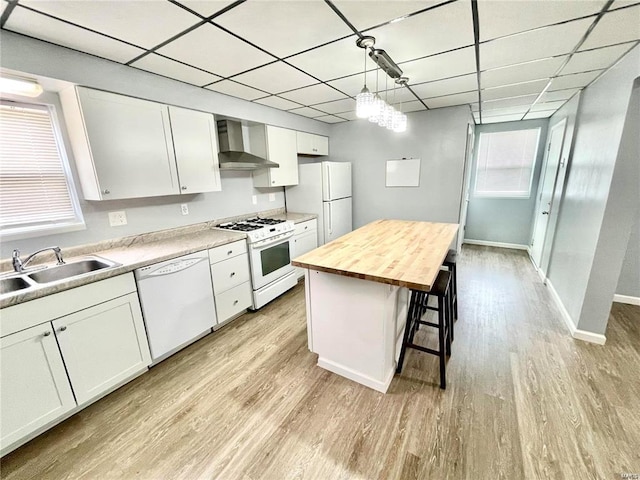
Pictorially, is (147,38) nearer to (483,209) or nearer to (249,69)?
(249,69)

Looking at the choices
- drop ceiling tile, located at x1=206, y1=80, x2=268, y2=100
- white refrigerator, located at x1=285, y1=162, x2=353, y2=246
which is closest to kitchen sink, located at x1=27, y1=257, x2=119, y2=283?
drop ceiling tile, located at x1=206, y1=80, x2=268, y2=100

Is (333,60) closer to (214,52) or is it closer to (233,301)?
(214,52)

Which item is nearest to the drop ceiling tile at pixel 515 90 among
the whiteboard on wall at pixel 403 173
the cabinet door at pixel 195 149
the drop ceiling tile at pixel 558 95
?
the drop ceiling tile at pixel 558 95

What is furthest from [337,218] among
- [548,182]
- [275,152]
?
[548,182]

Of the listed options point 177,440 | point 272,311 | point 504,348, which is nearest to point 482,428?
point 504,348

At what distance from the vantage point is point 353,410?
5.56 ft

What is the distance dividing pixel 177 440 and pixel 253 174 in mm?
2849

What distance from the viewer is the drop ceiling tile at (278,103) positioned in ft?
9.82

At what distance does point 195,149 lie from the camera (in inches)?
98.2

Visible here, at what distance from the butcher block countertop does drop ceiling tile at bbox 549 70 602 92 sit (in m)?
1.77

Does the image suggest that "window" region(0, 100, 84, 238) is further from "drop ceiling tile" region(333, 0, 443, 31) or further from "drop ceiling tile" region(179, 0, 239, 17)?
"drop ceiling tile" region(333, 0, 443, 31)

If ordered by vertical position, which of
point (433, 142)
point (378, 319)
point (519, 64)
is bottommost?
Answer: point (378, 319)

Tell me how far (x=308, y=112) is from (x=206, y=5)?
8.16 feet

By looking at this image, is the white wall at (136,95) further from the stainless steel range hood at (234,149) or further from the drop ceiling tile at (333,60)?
the drop ceiling tile at (333,60)
